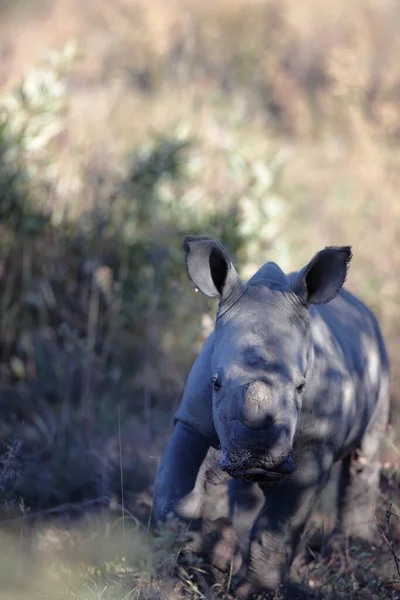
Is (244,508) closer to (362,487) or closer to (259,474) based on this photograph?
(362,487)

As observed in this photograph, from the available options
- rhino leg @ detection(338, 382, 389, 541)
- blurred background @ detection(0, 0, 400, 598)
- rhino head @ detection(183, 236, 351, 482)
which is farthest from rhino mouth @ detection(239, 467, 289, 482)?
rhino leg @ detection(338, 382, 389, 541)

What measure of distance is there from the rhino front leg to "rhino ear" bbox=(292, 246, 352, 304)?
0.74m

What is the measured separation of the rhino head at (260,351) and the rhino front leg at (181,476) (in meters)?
0.33

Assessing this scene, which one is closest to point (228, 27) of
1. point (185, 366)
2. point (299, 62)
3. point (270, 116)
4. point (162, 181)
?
point (299, 62)

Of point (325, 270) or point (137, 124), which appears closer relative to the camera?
point (325, 270)

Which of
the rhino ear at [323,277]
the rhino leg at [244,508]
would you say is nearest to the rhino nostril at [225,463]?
the rhino ear at [323,277]

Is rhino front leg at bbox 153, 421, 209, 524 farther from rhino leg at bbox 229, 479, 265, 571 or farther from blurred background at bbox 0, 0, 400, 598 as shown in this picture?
blurred background at bbox 0, 0, 400, 598

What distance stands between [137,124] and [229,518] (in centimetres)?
621

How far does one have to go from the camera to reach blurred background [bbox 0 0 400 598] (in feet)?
18.0

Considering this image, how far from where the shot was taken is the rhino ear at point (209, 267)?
3.50m

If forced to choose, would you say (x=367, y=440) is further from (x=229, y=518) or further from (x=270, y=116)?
(x=270, y=116)

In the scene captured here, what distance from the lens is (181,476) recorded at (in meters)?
3.70

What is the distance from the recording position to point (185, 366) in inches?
256

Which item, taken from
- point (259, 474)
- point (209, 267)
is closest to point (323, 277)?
point (209, 267)
